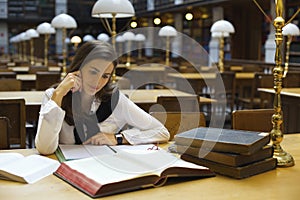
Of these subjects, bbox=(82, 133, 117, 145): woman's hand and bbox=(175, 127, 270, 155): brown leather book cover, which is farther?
bbox=(82, 133, 117, 145): woman's hand

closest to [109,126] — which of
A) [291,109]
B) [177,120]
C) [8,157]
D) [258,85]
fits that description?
[177,120]

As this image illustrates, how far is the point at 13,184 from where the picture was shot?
1417 mm

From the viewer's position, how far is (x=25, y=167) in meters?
1.55

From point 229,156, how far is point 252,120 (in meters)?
0.91

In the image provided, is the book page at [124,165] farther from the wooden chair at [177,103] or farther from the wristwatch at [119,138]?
Result: the wooden chair at [177,103]

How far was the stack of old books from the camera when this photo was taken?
1.48 meters

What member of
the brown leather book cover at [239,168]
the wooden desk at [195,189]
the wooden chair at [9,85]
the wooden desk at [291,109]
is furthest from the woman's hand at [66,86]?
the wooden desk at [291,109]

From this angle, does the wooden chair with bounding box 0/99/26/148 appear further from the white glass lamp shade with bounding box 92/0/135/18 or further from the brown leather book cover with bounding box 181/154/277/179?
the brown leather book cover with bounding box 181/154/277/179

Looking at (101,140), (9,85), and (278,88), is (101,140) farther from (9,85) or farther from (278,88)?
(9,85)

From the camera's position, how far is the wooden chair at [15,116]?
313 centimetres

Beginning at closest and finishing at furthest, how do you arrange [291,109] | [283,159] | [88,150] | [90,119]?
[283,159]
[88,150]
[90,119]
[291,109]

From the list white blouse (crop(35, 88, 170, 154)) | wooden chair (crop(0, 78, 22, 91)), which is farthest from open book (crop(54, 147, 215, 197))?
wooden chair (crop(0, 78, 22, 91))

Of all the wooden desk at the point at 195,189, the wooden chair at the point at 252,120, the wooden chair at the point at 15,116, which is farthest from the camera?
the wooden chair at the point at 15,116

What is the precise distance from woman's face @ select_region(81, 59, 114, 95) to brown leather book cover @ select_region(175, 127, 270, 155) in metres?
0.40
